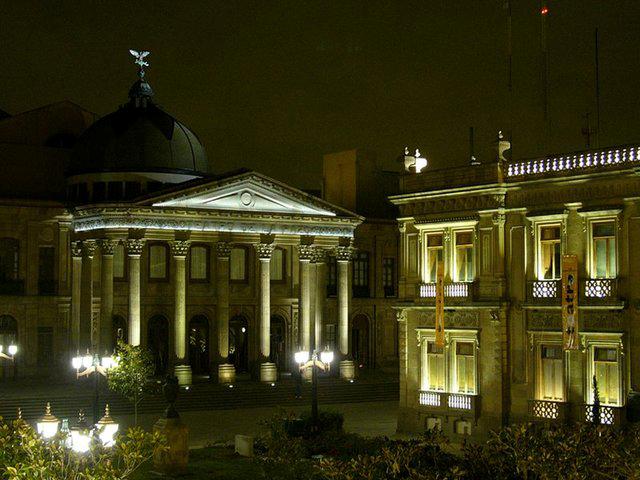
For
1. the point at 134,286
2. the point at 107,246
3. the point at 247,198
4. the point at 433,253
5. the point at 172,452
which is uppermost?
the point at 247,198

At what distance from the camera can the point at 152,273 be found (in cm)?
6088

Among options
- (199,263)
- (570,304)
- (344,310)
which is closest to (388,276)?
(344,310)

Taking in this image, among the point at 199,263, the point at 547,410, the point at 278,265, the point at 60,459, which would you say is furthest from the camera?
the point at 278,265

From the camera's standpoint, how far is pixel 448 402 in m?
38.8

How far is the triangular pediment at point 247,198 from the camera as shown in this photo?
5472cm

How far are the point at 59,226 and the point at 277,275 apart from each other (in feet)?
40.9

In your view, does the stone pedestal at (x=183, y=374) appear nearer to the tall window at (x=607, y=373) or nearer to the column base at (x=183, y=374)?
the column base at (x=183, y=374)

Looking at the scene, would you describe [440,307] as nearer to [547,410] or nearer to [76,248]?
[547,410]

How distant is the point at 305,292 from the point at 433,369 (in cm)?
1934

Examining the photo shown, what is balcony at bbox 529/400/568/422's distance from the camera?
35094 millimetres

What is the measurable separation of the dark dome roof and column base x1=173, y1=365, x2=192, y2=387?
1072 cm

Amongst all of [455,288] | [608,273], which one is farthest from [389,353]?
[608,273]

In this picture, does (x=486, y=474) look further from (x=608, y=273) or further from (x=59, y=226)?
(x=59, y=226)

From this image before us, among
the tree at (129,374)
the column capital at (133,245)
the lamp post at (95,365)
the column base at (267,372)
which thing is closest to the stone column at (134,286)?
the column capital at (133,245)
